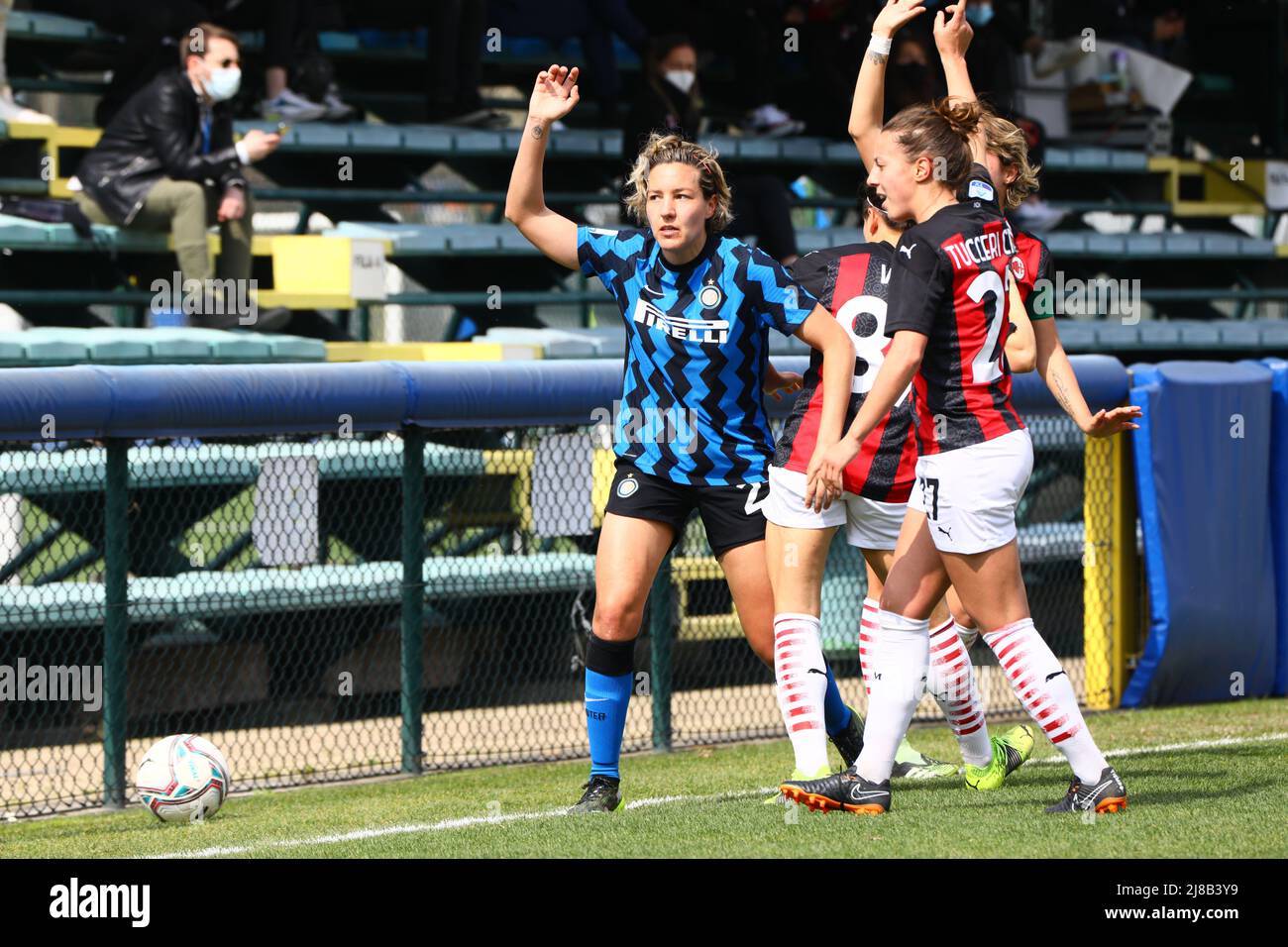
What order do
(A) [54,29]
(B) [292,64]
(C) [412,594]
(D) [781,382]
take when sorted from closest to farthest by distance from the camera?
(D) [781,382]
(C) [412,594]
(A) [54,29]
(B) [292,64]

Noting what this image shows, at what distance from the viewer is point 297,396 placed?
684cm

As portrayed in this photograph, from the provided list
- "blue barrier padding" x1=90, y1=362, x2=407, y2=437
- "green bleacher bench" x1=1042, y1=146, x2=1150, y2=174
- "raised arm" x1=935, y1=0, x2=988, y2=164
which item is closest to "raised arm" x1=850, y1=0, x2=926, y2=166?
"raised arm" x1=935, y1=0, x2=988, y2=164

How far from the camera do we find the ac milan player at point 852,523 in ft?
17.7

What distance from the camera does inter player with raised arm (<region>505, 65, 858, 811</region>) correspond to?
5.39 metres

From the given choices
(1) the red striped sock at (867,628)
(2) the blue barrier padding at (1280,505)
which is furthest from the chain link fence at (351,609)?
(1) the red striped sock at (867,628)

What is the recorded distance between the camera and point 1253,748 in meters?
6.64

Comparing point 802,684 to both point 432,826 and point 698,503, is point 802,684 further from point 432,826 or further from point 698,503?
point 432,826

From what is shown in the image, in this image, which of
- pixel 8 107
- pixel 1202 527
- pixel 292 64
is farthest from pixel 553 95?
pixel 292 64

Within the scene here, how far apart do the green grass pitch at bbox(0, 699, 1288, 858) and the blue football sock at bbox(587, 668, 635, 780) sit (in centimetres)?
17

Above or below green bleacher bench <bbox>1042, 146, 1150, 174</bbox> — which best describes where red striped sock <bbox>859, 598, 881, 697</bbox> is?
below

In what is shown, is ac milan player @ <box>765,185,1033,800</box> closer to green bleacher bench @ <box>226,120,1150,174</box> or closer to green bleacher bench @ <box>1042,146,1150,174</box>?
green bleacher bench @ <box>226,120,1150,174</box>

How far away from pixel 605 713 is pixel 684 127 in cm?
710
